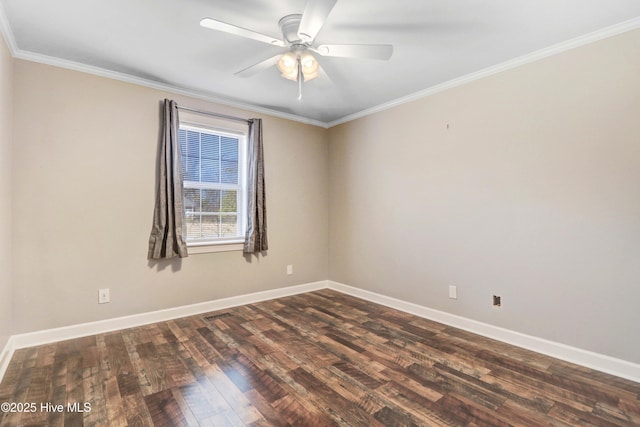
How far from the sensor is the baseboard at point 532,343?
2186 millimetres

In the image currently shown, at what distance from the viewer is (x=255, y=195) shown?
380 centimetres

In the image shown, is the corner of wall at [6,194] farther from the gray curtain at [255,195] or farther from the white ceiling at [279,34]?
the gray curtain at [255,195]

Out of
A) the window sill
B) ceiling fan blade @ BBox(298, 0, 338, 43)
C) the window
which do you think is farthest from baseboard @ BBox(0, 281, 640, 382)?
ceiling fan blade @ BBox(298, 0, 338, 43)

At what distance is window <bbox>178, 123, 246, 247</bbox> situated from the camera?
3.49m

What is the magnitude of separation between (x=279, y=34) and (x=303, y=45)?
0.30 metres

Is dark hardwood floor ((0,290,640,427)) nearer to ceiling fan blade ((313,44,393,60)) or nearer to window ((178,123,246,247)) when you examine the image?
window ((178,123,246,247))

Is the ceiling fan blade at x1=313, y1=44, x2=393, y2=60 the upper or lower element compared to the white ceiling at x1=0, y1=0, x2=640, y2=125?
lower

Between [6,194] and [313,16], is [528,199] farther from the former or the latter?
Result: [6,194]

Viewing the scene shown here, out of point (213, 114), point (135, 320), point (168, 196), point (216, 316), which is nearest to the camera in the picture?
point (135, 320)

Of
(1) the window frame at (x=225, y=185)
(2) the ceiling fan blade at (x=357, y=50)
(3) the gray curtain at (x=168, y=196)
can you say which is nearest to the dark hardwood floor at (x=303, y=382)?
(3) the gray curtain at (x=168, y=196)

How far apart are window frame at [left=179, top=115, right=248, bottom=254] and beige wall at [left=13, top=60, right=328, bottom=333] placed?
0.42 feet

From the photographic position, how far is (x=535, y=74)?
257 centimetres

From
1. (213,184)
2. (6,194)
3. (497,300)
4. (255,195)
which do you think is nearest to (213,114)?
(213,184)

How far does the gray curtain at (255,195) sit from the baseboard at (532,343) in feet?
5.53
